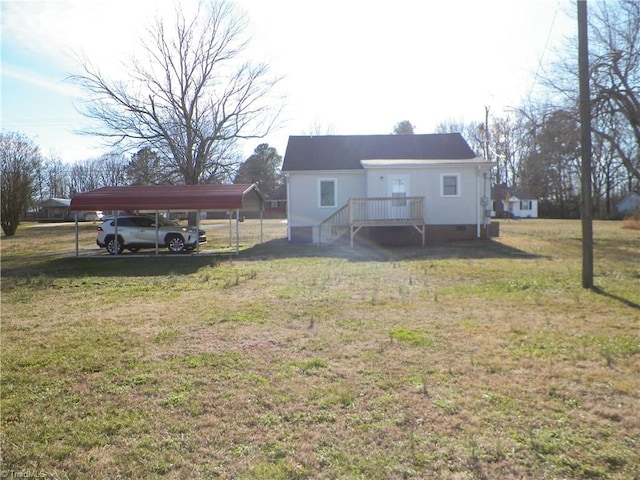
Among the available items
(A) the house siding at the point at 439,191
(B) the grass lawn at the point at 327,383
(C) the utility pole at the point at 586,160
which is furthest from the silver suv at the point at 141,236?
(C) the utility pole at the point at 586,160

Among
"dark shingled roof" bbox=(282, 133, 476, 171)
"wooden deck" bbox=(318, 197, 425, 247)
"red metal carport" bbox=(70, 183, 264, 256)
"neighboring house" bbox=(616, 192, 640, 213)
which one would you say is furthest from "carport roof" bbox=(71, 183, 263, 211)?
"neighboring house" bbox=(616, 192, 640, 213)

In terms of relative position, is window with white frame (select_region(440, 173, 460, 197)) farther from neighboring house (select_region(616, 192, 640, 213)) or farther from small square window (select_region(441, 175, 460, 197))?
neighboring house (select_region(616, 192, 640, 213))

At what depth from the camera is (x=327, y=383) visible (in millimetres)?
4250

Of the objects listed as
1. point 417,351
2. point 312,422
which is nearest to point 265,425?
point 312,422

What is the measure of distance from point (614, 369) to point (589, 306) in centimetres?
330

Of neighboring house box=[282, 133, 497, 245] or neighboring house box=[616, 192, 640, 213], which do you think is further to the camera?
neighboring house box=[616, 192, 640, 213]

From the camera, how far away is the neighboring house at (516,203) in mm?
53500

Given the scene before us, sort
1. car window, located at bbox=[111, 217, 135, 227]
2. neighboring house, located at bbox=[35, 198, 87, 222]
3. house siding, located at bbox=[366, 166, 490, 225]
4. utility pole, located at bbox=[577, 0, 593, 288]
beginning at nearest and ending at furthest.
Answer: utility pole, located at bbox=[577, 0, 593, 288]
car window, located at bbox=[111, 217, 135, 227]
house siding, located at bbox=[366, 166, 490, 225]
neighboring house, located at bbox=[35, 198, 87, 222]

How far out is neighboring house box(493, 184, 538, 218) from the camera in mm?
53500

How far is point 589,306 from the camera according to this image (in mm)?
7457

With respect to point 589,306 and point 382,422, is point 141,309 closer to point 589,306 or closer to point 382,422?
point 382,422

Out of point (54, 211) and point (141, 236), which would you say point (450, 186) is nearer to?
point (141, 236)

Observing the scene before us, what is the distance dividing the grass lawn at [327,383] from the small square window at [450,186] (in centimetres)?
1114

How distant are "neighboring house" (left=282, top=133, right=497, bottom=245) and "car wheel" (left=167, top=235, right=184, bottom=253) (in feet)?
16.8
